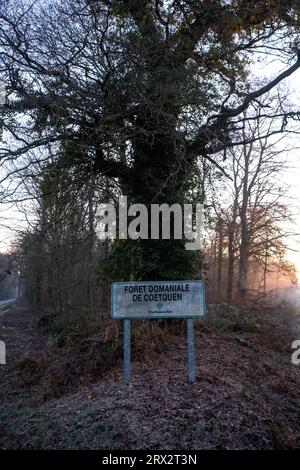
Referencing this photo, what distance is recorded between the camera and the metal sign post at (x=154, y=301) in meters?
7.09

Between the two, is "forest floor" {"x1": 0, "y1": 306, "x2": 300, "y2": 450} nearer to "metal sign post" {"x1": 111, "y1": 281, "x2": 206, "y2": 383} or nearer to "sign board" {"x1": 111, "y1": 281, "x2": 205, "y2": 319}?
"metal sign post" {"x1": 111, "y1": 281, "x2": 206, "y2": 383}

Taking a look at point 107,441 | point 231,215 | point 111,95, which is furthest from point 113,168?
point 231,215

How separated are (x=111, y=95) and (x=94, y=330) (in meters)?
5.52

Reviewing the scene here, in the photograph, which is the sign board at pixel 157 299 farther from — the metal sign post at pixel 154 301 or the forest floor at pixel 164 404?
the forest floor at pixel 164 404

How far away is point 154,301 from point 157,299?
0.20 ft

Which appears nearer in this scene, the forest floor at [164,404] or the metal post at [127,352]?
the forest floor at [164,404]

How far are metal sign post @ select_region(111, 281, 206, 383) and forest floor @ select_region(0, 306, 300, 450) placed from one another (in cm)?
70

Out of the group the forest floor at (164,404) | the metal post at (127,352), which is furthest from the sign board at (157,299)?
the forest floor at (164,404)

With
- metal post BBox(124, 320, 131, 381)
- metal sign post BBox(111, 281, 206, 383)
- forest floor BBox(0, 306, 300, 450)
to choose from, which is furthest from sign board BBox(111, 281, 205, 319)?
forest floor BBox(0, 306, 300, 450)

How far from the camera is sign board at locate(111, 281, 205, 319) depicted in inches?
279

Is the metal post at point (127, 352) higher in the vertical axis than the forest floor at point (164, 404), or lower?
higher

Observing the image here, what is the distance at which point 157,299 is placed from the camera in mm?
7172
